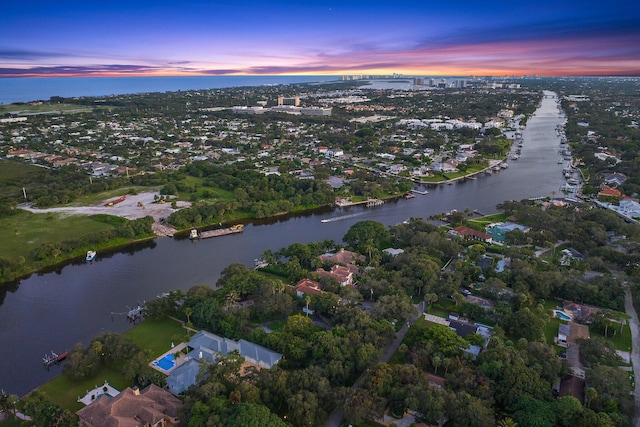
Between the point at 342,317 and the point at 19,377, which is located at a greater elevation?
the point at 342,317

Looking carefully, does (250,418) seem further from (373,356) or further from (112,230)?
(112,230)

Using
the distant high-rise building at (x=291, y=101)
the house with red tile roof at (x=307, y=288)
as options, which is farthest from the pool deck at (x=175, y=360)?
the distant high-rise building at (x=291, y=101)

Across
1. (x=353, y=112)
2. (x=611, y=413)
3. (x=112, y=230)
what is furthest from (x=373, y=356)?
(x=353, y=112)

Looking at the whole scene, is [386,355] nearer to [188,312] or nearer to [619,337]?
[188,312]

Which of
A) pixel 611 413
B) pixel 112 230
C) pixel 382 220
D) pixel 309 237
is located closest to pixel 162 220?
pixel 112 230

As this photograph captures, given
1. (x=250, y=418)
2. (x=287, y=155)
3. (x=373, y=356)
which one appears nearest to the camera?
(x=250, y=418)

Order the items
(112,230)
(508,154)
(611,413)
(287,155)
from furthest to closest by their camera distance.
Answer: (508,154)
(287,155)
(112,230)
(611,413)

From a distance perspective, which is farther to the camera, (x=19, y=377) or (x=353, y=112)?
(x=353, y=112)
